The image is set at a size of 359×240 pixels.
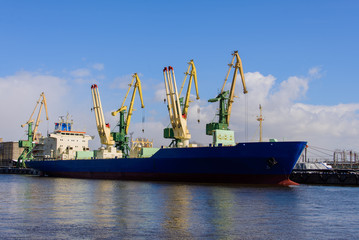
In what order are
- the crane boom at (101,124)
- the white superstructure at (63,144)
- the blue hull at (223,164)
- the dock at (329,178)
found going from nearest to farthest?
the blue hull at (223,164), the dock at (329,178), the crane boom at (101,124), the white superstructure at (63,144)

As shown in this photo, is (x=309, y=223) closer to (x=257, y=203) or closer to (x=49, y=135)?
(x=257, y=203)

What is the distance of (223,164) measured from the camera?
40.0 m

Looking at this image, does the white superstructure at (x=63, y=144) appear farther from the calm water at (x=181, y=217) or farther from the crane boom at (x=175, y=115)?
the calm water at (x=181, y=217)

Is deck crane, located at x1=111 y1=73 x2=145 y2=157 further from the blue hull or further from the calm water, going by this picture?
the calm water

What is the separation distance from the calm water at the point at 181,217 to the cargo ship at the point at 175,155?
9889 millimetres

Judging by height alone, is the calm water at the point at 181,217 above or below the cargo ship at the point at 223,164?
below

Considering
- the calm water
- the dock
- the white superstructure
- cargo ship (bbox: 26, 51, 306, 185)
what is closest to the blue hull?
cargo ship (bbox: 26, 51, 306, 185)

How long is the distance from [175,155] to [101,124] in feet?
72.1

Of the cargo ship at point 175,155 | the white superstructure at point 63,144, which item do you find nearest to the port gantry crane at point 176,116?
the cargo ship at point 175,155

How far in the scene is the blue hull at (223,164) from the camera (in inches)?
1489

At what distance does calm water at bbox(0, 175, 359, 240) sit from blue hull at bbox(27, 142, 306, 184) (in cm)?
946

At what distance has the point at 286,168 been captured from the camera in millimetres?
38156

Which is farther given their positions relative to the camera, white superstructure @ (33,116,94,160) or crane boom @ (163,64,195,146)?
white superstructure @ (33,116,94,160)

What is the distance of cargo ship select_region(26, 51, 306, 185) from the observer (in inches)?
1511
